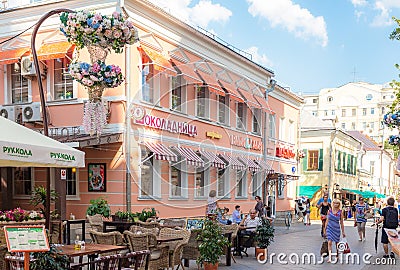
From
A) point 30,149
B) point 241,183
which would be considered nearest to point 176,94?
point 241,183

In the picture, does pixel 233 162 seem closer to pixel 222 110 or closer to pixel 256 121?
pixel 222 110

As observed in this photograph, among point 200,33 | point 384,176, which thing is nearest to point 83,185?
point 200,33

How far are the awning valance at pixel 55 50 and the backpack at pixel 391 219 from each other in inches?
373

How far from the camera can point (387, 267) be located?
35.4 feet

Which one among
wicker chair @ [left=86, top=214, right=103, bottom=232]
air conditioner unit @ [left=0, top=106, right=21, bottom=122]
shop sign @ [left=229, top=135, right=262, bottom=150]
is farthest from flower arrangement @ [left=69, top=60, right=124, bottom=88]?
shop sign @ [left=229, top=135, right=262, bottom=150]

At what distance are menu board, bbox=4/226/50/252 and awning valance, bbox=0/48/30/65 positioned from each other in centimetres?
1004

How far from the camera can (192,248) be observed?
9.25m

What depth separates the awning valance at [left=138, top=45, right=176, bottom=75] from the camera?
1362 cm

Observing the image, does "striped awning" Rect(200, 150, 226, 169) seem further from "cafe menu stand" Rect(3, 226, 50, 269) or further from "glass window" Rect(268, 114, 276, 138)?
"cafe menu stand" Rect(3, 226, 50, 269)

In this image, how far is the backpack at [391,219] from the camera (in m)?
11.5

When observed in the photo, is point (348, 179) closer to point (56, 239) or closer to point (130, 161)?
point (130, 161)

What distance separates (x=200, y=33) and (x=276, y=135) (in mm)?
9502

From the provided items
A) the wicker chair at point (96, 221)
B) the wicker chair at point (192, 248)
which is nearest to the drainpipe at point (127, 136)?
the wicker chair at point (96, 221)

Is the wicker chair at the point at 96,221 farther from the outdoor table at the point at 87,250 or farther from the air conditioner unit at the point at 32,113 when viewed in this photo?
the outdoor table at the point at 87,250
